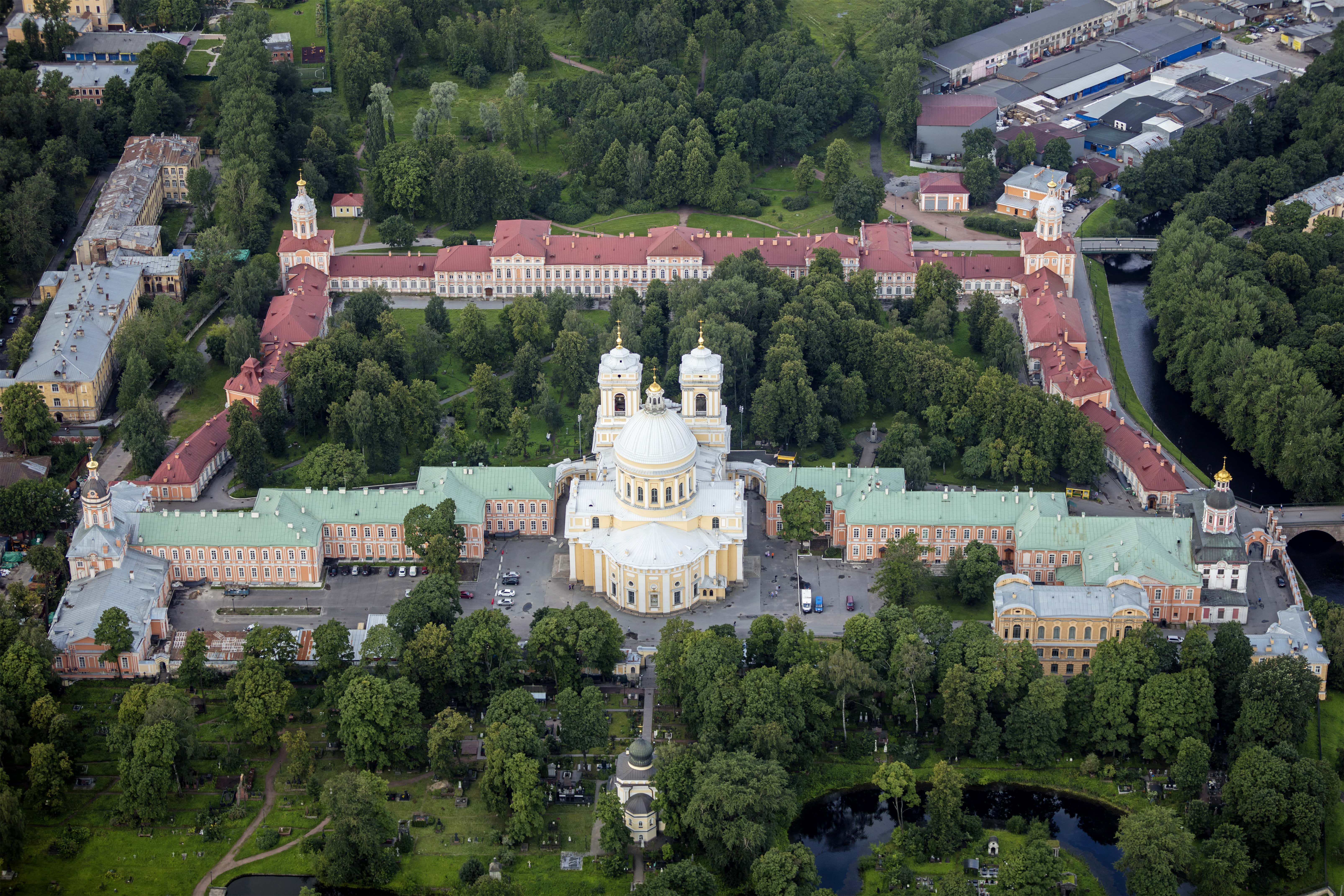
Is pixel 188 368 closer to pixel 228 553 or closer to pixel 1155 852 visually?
pixel 228 553

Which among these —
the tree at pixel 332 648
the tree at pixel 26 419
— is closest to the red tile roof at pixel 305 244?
the tree at pixel 26 419

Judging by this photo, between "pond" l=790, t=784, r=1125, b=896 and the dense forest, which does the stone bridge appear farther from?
"pond" l=790, t=784, r=1125, b=896

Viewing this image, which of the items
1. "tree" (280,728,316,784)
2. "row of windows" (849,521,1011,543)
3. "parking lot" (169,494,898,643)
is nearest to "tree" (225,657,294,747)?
"tree" (280,728,316,784)

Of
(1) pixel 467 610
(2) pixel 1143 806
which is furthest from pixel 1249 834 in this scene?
(1) pixel 467 610

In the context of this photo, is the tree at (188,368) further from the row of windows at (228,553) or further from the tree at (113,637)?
the tree at (113,637)

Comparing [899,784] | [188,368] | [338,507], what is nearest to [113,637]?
[338,507]
